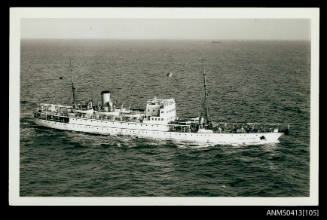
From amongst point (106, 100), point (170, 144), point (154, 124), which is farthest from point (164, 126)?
point (106, 100)

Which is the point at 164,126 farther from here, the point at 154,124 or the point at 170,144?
the point at 170,144

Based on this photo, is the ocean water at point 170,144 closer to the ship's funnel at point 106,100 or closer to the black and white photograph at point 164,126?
the black and white photograph at point 164,126

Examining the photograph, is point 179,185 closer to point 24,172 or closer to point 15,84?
→ point 24,172

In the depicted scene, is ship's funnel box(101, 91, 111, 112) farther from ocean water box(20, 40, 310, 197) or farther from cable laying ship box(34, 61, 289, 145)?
ocean water box(20, 40, 310, 197)

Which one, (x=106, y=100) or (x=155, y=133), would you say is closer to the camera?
(x=155, y=133)

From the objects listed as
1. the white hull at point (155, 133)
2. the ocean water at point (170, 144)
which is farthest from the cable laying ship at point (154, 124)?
the ocean water at point (170, 144)

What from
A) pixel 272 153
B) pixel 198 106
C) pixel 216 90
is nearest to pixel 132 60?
pixel 216 90

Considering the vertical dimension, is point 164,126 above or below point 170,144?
above
